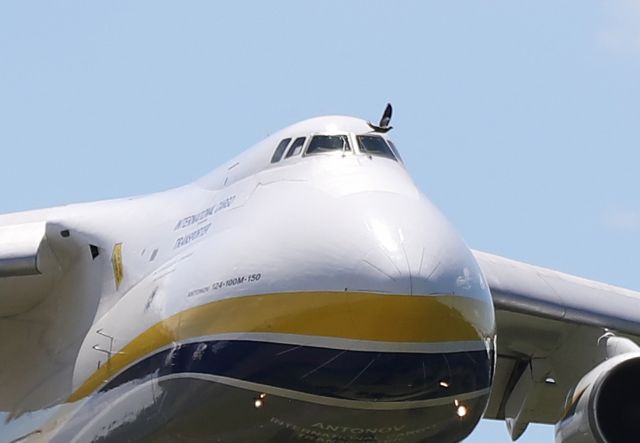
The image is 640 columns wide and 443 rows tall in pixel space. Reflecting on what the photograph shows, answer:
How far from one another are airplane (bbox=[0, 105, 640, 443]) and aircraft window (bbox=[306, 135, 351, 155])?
0.04 feet

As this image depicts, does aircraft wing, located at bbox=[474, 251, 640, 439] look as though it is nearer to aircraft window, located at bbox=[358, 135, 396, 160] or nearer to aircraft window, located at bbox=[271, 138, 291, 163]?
aircraft window, located at bbox=[358, 135, 396, 160]

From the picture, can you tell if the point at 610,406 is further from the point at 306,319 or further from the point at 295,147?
the point at 306,319

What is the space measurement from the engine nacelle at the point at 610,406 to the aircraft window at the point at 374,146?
252 centimetres

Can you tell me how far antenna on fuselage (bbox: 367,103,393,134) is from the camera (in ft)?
38.4

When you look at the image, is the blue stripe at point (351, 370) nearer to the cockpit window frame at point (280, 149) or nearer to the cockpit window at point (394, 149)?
the cockpit window frame at point (280, 149)

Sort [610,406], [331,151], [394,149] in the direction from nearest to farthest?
[331,151]
[394,149]
[610,406]

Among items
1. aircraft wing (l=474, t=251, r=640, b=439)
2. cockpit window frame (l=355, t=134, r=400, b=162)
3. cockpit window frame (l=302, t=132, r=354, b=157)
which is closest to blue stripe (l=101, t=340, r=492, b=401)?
cockpit window frame (l=302, t=132, r=354, b=157)

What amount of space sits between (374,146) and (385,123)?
0.44m

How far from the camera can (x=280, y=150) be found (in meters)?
11.5

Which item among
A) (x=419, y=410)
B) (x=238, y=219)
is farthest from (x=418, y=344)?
(x=238, y=219)

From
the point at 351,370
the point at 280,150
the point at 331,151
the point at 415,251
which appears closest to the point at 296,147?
the point at 280,150

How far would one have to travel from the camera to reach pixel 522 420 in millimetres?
14336

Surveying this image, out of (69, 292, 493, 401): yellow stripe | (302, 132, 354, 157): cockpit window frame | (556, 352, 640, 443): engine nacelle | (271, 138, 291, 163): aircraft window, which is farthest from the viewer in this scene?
(556, 352, 640, 443): engine nacelle

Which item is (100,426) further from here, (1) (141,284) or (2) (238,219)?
(2) (238,219)
